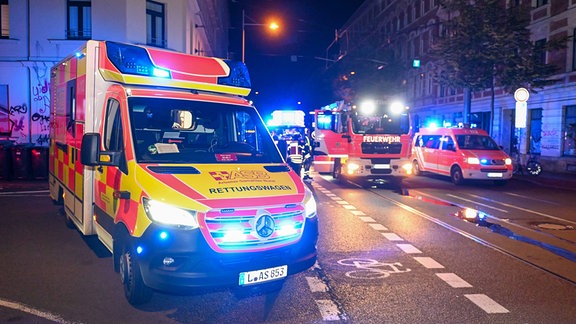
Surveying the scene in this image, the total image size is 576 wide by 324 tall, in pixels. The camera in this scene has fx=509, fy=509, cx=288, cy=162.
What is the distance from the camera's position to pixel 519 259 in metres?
7.49

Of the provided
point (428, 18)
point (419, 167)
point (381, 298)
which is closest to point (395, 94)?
point (428, 18)

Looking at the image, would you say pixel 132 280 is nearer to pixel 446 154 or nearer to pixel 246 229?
pixel 246 229

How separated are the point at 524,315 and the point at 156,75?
194 inches

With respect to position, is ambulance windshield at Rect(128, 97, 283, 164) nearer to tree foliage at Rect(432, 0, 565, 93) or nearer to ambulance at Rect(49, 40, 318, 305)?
ambulance at Rect(49, 40, 318, 305)

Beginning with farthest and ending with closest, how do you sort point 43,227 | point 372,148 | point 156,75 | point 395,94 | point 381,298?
point 395,94 < point 372,148 < point 43,227 < point 156,75 < point 381,298

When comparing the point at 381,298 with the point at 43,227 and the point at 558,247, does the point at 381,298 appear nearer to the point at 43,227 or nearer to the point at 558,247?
the point at 558,247

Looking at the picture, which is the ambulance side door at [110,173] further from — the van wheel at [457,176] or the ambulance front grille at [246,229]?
the van wheel at [457,176]

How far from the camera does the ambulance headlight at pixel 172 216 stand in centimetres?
475

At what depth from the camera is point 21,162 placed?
17.8 meters

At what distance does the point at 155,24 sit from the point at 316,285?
19.5 m

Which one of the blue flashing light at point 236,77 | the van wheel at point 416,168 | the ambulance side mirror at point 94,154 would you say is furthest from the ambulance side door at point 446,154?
the ambulance side mirror at point 94,154

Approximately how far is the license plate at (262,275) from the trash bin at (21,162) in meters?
15.5

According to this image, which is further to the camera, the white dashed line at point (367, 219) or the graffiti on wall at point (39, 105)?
the graffiti on wall at point (39, 105)

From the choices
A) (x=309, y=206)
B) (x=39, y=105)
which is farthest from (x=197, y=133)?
(x=39, y=105)
